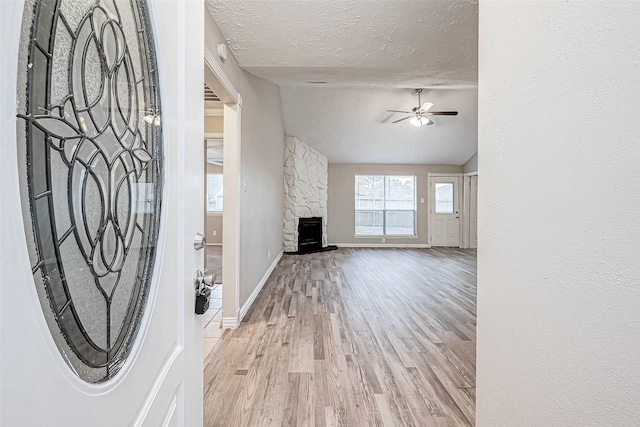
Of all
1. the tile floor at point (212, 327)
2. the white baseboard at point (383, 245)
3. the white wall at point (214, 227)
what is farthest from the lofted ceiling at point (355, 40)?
the white wall at point (214, 227)

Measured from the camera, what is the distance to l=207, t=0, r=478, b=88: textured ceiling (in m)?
2.35

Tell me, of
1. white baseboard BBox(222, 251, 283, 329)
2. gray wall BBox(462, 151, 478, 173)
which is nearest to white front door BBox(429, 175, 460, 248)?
gray wall BBox(462, 151, 478, 173)

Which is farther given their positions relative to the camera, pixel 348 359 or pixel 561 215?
pixel 348 359

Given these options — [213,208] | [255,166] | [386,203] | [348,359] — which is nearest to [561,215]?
[348,359]

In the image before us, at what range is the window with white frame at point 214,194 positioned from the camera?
9.91m

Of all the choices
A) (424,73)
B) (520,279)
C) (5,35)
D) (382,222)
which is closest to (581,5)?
(520,279)

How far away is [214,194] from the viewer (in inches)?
394

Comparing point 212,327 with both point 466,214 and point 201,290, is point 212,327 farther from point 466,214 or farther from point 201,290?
point 466,214

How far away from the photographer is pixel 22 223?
335mm

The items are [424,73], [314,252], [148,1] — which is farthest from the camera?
[314,252]

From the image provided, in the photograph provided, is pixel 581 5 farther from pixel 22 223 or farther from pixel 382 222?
pixel 382 222

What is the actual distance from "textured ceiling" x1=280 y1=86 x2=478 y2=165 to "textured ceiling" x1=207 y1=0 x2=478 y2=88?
270 centimetres

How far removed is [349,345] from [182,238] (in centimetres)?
213

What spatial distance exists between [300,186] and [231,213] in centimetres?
491
